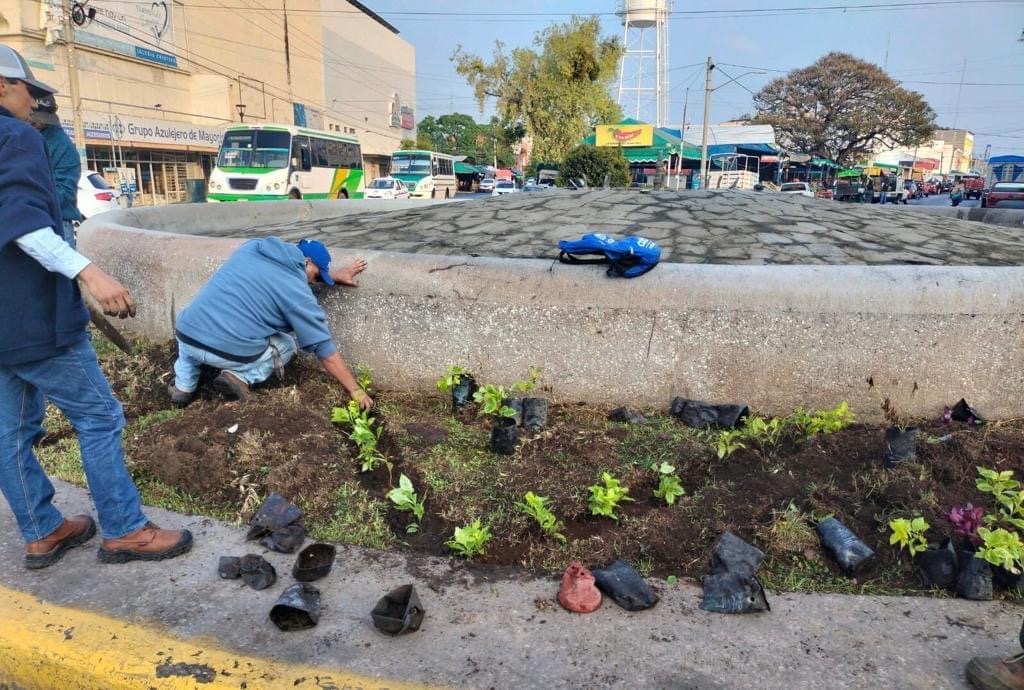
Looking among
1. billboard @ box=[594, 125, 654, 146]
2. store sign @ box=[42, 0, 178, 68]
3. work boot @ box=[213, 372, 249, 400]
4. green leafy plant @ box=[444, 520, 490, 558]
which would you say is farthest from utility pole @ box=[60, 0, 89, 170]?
billboard @ box=[594, 125, 654, 146]

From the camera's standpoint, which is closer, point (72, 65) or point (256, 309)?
point (256, 309)

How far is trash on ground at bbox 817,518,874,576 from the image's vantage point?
237 cm

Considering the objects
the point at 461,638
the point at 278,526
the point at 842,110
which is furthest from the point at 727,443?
the point at 842,110

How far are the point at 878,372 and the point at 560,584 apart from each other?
2080 mm

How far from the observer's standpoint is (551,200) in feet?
21.9

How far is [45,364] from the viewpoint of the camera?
2.29 m

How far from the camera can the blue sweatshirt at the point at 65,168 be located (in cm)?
425

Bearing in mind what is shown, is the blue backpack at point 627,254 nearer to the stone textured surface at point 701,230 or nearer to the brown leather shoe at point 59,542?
the stone textured surface at point 701,230

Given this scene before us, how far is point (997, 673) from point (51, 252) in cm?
302

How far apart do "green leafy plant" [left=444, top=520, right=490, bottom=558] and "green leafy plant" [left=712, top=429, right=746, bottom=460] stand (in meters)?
1.18

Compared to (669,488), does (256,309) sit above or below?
above

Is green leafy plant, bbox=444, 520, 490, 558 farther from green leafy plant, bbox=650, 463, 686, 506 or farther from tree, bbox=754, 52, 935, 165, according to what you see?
tree, bbox=754, 52, 935, 165

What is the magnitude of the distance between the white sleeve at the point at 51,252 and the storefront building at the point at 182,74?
1691 centimetres

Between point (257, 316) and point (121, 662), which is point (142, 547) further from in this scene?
point (257, 316)
